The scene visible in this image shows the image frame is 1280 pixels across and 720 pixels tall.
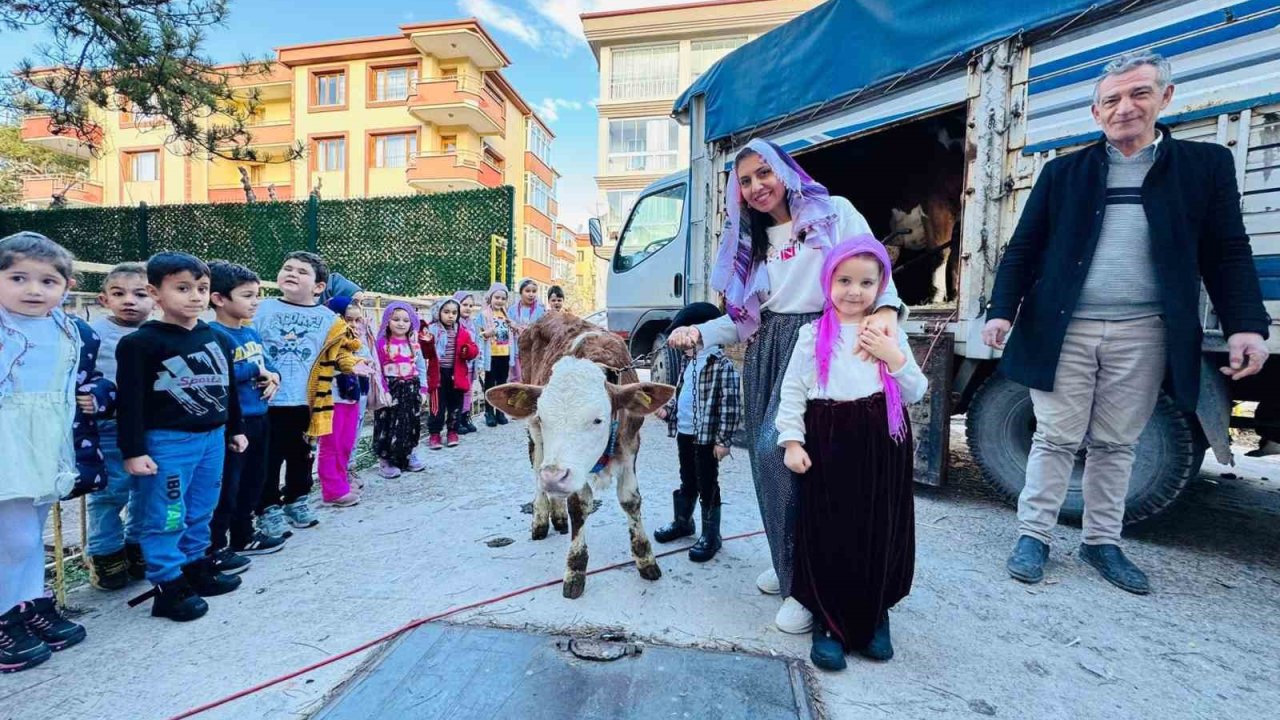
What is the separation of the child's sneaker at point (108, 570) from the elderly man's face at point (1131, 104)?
4.82 meters

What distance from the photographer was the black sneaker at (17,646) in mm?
2004

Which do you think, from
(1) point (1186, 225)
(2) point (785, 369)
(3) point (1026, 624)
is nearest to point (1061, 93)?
(1) point (1186, 225)

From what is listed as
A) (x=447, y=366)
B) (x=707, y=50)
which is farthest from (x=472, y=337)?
(x=707, y=50)

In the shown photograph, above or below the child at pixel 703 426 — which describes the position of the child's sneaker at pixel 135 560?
below

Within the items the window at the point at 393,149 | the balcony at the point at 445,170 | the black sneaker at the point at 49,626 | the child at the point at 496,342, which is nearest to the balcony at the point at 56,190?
the window at the point at 393,149

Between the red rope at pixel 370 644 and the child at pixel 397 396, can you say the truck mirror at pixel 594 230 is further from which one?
the red rope at pixel 370 644

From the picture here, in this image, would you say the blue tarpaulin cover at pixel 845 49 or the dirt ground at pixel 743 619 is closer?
the dirt ground at pixel 743 619

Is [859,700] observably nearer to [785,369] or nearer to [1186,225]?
[785,369]

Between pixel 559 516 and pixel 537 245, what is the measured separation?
80.6 ft

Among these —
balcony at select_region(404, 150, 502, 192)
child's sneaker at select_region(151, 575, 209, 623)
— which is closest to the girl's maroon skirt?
child's sneaker at select_region(151, 575, 209, 623)

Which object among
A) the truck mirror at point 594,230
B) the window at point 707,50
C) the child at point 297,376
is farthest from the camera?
the window at point 707,50

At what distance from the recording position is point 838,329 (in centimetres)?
205

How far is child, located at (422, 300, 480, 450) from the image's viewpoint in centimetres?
557

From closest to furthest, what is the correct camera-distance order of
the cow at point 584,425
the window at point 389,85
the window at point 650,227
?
the cow at point 584,425, the window at point 650,227, the window at point 389,85
